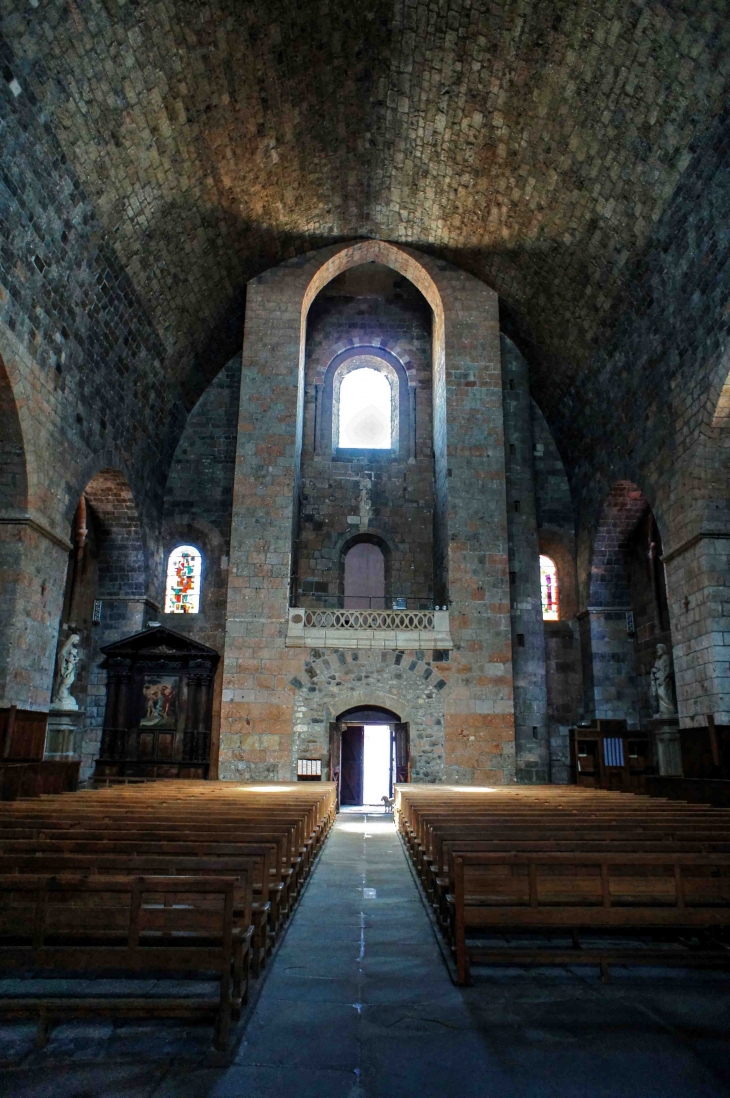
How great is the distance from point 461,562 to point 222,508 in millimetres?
6352

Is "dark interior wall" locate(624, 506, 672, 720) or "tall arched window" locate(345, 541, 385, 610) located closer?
"dark interior wall" locate(624, 506, 672, 720)

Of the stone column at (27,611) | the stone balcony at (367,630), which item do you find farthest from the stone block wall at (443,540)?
the stone column at (27,611)

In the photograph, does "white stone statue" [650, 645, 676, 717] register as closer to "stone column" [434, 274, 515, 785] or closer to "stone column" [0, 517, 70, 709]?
"stone column" [434, 274, 515, 785]

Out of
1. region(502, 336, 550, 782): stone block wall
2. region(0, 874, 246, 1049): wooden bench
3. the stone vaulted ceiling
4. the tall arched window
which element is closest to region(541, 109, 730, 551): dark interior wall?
the stone vaulted ceiling

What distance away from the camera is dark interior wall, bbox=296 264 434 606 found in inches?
756

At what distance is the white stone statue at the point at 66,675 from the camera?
47.4 feet

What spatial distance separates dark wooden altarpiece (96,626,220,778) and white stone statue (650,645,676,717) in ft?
29.4

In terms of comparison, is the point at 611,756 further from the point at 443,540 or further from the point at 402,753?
the point at 443,540

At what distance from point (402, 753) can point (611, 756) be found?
436 centimetres

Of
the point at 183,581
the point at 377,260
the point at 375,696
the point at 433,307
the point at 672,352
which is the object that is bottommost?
the point at 375,696

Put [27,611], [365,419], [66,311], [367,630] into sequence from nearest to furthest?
[27,611] → [66,311] → [367,630] → [365,419]

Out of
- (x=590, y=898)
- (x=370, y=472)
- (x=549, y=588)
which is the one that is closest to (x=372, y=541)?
(x=370, y=472)

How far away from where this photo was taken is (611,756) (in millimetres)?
15812

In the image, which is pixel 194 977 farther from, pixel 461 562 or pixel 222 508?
pixel 222 508
